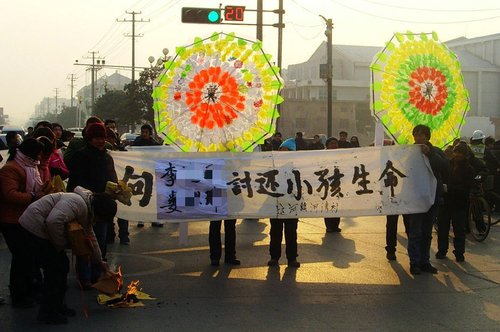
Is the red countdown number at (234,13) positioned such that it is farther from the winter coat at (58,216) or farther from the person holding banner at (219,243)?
the winter coat at (58,216)

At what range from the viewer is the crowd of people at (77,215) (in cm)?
592

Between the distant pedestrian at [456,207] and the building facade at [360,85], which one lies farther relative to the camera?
the building facade at [360,85]

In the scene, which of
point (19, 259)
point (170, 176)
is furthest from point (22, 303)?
point (170, 176)

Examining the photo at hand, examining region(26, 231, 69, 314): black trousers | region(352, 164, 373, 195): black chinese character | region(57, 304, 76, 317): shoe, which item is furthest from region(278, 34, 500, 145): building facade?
region(26, 231, 69, 314): black trousers

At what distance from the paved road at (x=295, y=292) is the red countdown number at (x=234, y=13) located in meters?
8.54

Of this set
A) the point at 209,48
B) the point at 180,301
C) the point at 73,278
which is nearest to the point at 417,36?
the point at 209,48

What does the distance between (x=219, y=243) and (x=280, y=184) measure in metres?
1.12

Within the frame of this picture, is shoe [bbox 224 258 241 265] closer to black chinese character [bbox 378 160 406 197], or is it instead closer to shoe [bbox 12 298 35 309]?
black chinese character [bbox 378 160 406 197]

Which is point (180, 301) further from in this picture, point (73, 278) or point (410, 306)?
point (410, 306)

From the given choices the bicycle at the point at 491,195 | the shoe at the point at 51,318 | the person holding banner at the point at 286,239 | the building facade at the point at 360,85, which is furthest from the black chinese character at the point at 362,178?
the building facade at the point at 360,85

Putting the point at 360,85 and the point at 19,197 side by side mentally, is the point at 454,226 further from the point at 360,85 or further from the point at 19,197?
the point at 360,85

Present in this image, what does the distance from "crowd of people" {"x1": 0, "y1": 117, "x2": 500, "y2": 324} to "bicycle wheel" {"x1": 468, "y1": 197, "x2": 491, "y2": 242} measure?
681mm

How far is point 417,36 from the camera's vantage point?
29.0ft

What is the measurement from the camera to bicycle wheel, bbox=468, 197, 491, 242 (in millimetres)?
11242
